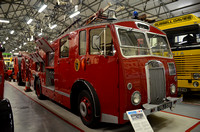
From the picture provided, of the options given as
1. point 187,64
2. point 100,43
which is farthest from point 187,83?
point 100,43

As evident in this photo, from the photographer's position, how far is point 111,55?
2748 millimetres

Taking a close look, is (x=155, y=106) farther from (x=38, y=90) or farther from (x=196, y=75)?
(x=38, y=90)

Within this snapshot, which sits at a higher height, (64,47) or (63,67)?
(64,47)

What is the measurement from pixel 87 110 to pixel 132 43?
1773mm

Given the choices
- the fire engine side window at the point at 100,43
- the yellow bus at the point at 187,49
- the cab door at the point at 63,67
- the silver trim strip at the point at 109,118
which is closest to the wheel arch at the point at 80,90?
the silver trim strip at the point at 109,118

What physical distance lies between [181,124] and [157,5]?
12.1 metres

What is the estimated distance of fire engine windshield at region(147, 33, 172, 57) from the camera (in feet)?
11.2

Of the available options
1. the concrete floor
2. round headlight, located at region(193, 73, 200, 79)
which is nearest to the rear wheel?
the concrete floor

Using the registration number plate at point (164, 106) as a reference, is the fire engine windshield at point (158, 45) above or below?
above

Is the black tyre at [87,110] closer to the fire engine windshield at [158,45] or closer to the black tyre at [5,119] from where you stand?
the black tyre at [5,119]

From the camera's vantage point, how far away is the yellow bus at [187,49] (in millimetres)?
4754

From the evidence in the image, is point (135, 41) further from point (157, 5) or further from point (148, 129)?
point (157, 5)

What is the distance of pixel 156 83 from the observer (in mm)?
2982

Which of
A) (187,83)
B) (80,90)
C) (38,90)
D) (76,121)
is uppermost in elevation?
(80,90)
